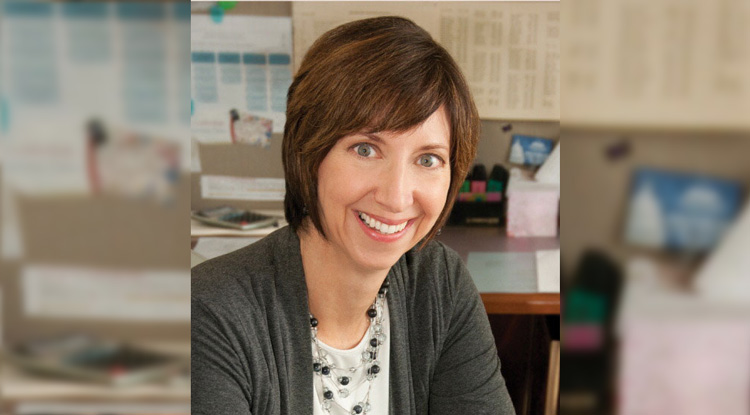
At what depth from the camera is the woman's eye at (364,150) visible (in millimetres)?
883

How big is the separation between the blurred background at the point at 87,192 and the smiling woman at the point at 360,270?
2.15 ft

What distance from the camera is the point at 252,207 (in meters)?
1.87

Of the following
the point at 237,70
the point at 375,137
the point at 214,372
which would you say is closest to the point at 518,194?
the point at 237,70

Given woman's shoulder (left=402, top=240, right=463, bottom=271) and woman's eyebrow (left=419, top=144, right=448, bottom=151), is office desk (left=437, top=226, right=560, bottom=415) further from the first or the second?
woman's eyebrow (left=419, top=144, right=448, bottom=151)

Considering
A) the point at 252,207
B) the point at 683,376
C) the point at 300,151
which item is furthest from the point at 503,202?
the point at 683,376

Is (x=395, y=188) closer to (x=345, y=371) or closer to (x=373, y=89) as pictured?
(x=373, y=89)

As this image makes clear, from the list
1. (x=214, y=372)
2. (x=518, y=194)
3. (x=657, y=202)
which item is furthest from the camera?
(x=518, y=194)

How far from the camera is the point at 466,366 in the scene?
1.02 m

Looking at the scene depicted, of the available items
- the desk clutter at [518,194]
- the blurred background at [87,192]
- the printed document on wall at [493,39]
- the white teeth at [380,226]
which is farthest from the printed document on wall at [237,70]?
the blurred background at [87,192]

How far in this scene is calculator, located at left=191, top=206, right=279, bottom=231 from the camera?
171 centimetres

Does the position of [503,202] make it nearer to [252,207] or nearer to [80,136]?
[252,207]

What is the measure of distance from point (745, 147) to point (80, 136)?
17 centimetres

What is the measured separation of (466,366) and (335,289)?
24cm

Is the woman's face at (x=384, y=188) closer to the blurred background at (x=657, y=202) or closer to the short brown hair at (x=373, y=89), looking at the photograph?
the short brown hair at (x=373, y=89)
